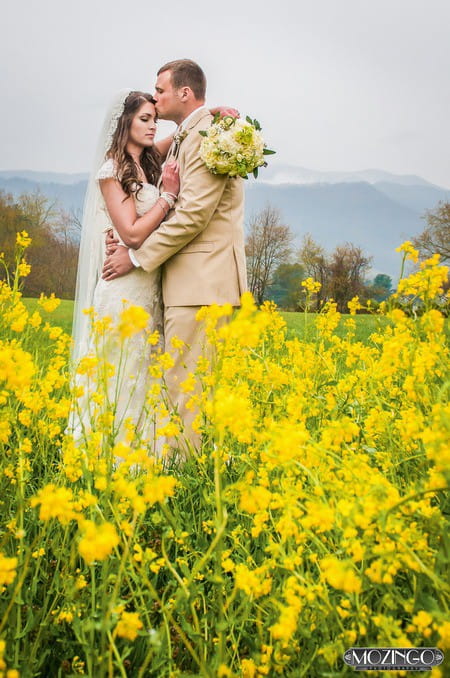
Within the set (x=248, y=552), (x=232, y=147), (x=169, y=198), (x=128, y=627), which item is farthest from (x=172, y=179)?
(x=128, y=627)

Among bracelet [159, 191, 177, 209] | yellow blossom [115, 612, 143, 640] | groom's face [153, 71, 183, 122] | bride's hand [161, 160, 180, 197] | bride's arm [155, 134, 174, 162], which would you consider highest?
groom's face [153, 71, 183, 122]

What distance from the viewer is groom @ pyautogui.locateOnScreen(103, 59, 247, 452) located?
3639mm

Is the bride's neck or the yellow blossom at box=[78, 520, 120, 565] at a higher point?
the bride's neck

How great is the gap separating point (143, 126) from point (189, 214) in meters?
0.89

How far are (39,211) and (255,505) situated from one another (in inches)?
875

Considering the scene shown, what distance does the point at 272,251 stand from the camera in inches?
864

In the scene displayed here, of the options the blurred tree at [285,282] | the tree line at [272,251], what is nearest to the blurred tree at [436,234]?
the tree line at [272,251]

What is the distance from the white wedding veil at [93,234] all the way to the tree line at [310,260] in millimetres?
14121

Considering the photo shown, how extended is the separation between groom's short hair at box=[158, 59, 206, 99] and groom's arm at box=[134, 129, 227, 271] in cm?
43

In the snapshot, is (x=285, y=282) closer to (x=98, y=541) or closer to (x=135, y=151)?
(x=135, y=151)

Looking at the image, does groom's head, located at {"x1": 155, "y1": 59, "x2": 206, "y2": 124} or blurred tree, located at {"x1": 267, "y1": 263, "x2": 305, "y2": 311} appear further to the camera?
blurred tree, located at {"x1": 267, "y1": 263, "x2": 305, "y2": 311}

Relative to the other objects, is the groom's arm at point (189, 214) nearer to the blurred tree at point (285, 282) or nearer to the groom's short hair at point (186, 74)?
the groom's short hair at point (186, 74)

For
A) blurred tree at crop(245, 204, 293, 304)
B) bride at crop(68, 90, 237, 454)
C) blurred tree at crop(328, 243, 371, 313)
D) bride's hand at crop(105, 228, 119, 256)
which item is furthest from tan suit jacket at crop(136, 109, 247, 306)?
blurred tree at crop(328, 243, 371, 313)

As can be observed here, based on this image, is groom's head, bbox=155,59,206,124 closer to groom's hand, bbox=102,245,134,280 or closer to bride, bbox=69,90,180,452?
bride, bbox=69,90,180,452
